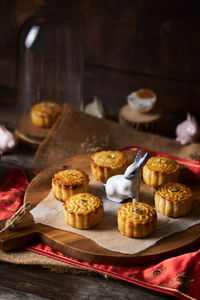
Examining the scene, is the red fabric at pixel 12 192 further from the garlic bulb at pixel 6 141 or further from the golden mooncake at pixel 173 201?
the golden mooncake at pixel 173 201

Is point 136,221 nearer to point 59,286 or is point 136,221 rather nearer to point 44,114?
point 59,286

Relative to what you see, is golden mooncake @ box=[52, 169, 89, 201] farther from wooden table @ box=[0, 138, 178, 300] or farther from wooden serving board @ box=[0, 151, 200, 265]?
wooden table @ box=[0, 138, 178, 300]

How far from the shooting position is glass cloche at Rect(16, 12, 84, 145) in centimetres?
336

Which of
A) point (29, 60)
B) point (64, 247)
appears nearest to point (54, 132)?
point (29, 60)

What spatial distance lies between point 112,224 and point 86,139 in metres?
1.00

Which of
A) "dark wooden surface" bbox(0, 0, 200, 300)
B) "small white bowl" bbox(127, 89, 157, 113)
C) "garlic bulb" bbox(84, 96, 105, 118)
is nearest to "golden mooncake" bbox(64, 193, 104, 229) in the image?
"dark wooden surface" bbox(0, 0, 200, 300)

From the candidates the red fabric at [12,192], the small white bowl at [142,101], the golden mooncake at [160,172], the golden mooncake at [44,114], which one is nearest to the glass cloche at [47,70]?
the golden mooncake at [44,114]

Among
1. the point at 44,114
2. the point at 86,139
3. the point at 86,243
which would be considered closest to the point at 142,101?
the point at 86,139

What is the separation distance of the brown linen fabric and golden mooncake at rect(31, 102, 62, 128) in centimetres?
13

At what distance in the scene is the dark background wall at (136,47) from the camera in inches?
139

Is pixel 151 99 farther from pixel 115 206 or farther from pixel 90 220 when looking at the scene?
pixel 90 220

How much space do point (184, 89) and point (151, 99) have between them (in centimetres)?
42

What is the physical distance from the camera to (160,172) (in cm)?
250

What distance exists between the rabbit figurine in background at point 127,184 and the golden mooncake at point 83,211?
0.12m
